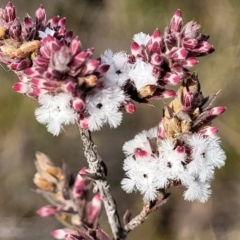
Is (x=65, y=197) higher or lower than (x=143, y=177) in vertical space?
lower

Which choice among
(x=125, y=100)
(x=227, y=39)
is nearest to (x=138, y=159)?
(x=125, y=100)

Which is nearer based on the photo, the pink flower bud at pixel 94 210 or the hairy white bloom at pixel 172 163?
the hairy white bloom at pixel 172 163

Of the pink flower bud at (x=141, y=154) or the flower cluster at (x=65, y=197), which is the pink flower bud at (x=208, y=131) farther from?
the flower cluster at (x=65, y=197)

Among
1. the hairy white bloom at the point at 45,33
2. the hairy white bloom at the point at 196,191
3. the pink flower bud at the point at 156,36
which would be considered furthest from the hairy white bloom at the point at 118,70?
the hairy white bloom at the point at 196,191

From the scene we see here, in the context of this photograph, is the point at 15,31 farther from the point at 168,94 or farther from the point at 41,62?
the point at 168,94

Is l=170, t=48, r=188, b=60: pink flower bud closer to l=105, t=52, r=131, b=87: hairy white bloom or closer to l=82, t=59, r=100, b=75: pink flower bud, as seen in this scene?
l=105, t=52, r=131, b=87: hairy white bloom

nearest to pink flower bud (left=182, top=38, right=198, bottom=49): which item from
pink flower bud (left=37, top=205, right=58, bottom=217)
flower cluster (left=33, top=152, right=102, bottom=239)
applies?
flower cluster (left=33, top=152, right=102, bottom=239)

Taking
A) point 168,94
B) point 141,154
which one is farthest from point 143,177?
Answer: point 168,94
